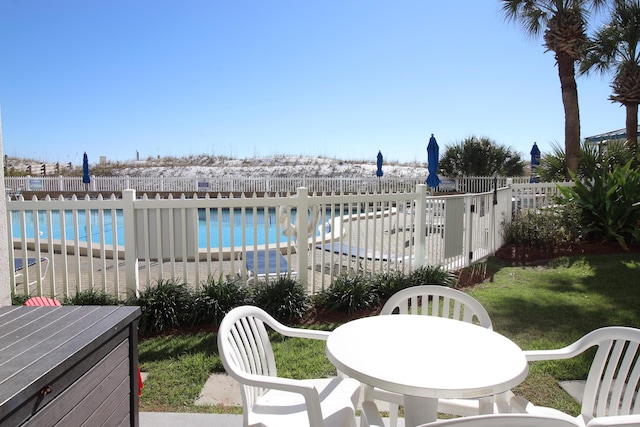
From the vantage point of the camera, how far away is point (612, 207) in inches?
315

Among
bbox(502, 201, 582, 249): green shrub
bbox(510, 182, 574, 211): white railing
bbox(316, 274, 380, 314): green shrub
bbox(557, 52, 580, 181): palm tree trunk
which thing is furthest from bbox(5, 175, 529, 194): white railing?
bbox(316, 274, 380, 314): green shrub

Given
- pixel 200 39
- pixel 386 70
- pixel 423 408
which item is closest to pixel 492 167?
pixel 386 70

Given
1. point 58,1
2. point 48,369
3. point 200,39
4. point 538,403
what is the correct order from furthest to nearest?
1. point 200,39
2. point 58,1
3. point 538,403
4. point 48,369

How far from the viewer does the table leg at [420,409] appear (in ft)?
6.28

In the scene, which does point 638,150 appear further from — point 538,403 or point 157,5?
point 157,5

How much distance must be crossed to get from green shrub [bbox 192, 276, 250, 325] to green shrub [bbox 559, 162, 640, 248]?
7279 mm

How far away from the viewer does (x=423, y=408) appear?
1920 mm

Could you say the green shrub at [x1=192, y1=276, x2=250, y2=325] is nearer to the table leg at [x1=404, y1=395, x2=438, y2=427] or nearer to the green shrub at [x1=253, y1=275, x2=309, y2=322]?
the green shrub at [x1=253, y1=275, x2=309, y2=322]

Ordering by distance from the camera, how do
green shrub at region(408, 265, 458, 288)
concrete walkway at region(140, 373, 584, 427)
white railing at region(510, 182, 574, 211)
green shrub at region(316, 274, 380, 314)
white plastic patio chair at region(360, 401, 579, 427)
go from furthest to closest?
1. white railing at region(510, 182, 574, 211)
2. green shrub at region(408, 265, 458, 288)
3. green shrub at region(316, 274, 380, 314)
4. concrete walkway at region(140, 373, 584, 427)
5. white plastic patio chair at region(360, 401, 579, 427)

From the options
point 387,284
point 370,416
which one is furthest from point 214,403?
point 387,284

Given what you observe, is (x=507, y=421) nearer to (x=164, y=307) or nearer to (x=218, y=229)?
(x=164, y=307)

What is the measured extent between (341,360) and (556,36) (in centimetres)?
1296

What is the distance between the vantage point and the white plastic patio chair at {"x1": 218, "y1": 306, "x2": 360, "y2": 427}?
1712 millimetres

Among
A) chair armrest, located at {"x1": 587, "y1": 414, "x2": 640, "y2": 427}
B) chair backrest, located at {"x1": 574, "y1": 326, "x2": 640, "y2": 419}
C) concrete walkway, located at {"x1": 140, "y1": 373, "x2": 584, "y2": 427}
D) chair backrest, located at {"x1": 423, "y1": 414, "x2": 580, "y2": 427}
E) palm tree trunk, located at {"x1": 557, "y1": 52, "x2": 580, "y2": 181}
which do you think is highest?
palm tree trunk, located at {"x1": 557, "y1": 52, "x2": 580, "y2": 181}
